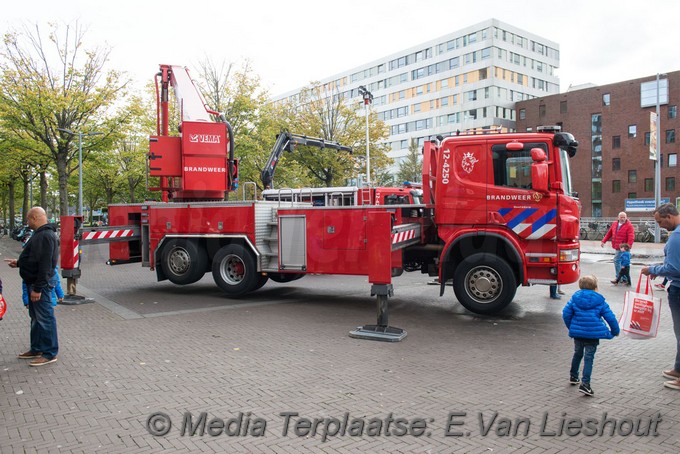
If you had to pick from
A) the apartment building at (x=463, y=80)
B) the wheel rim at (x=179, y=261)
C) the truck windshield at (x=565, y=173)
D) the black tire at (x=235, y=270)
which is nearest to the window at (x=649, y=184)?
the apartment building at (x=463, y=80)

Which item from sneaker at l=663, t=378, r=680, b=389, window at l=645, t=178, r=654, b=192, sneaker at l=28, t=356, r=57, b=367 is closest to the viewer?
sneaker at l=663, t=378, r=680, b=389

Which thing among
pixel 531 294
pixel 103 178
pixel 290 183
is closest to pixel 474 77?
pixel 290 183

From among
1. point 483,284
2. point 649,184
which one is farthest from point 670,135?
point 483,284

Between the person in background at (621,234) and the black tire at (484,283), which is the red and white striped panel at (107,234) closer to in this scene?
the black tire at (484,283)

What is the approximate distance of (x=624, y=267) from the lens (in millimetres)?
12688

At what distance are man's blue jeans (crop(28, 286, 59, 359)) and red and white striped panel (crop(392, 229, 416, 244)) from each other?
4667 mm

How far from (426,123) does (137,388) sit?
246 feet

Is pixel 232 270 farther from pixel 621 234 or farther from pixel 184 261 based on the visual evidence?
pixel 621 234

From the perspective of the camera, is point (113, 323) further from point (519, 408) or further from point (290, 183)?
point (290, 183)

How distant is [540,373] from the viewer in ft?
19.3

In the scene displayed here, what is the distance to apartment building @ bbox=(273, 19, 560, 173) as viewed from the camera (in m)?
68.5

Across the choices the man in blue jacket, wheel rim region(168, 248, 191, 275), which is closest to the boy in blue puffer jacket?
the man in blue jacket

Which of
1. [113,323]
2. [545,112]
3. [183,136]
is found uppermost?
[545,112]

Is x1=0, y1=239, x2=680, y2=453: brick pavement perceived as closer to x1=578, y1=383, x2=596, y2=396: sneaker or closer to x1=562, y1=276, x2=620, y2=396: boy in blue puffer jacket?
x1=578, y1=383, x2=596, y2=396: sneaker
